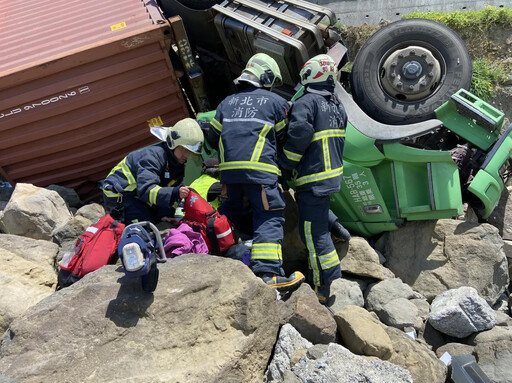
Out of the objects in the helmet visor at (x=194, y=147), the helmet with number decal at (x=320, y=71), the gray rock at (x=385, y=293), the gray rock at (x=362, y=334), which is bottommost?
the gray rock at (x=385, y=293)

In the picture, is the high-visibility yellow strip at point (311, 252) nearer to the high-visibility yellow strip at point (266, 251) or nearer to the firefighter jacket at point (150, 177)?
the high-visibility yellow strip at point (266, 251)

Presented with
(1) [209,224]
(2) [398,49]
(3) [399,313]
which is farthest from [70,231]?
(2) [398,49]

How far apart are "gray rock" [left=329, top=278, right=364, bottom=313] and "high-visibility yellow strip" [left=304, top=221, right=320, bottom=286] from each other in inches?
6.1

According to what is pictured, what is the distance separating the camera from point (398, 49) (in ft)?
13.6

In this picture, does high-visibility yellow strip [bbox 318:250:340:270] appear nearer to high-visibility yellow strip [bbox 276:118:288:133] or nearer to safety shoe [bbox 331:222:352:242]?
safety shoe [bbox 331:222:352:242]

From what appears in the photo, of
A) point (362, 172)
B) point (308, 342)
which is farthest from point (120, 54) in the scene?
point (308, 342)

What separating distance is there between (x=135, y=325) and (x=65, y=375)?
42 centimetres

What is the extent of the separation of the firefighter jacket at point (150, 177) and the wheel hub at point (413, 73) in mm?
1934

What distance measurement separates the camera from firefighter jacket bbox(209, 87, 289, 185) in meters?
3.39

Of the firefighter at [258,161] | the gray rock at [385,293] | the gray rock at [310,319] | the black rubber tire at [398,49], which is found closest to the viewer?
the gray rock at [310,319]

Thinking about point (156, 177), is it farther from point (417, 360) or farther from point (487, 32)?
point (487, 32)

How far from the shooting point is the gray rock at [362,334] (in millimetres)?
2713

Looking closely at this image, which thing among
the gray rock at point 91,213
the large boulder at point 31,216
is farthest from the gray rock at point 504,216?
the large boulder at point 31,216

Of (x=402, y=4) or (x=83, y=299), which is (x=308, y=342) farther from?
(x=402, y=4)
